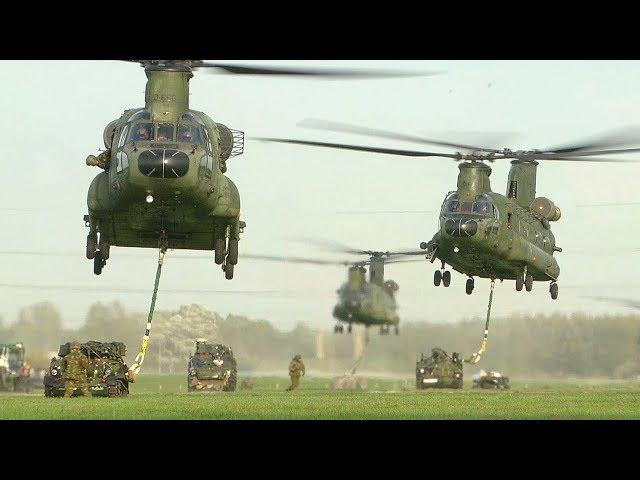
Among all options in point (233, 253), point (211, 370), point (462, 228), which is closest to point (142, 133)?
point (233, 253)

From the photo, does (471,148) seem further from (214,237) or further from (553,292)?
(214,237)

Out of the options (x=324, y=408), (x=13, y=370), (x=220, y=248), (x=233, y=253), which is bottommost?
(x=324, y=408)

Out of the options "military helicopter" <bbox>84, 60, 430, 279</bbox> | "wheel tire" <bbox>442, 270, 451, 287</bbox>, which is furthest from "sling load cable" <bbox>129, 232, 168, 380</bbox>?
"wheel tire" <bbox>442, 270, 451, 287</bbox>

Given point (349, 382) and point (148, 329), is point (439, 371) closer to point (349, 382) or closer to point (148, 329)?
point (349, 382)

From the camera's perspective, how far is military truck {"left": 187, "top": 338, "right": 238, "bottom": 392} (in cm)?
4428

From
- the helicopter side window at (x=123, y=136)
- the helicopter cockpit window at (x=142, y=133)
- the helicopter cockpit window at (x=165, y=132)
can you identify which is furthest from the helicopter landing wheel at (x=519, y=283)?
the helicopter cockpit window at (x=142, y=133)

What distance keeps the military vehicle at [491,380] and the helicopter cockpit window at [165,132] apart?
120ft

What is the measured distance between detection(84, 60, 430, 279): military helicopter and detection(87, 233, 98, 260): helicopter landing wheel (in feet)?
0.09

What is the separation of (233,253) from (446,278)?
55.9 feet

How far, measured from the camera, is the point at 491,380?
65.8 metres

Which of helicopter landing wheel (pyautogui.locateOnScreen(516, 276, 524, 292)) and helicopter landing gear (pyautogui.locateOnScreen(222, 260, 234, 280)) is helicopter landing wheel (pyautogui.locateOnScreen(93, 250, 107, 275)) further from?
helicopter landing wheel (pyautogui.locateOnScreen(516, 276, 524, 292))

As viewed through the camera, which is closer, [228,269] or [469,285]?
[228,269]
